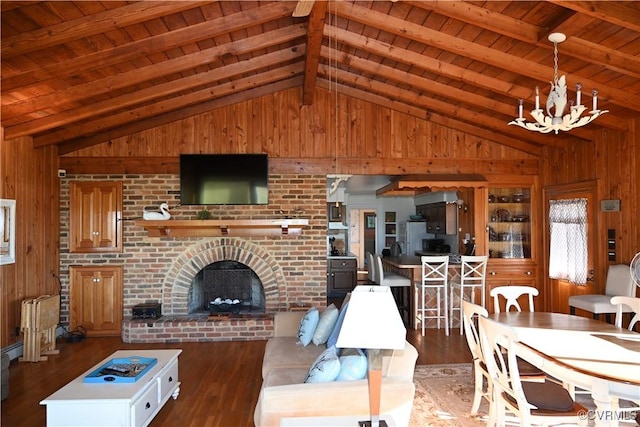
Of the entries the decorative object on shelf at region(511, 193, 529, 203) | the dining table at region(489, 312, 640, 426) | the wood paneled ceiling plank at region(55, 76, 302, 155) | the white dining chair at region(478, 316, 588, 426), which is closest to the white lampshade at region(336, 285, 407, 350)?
the white dining chair at region(478, 316, 588, 426)

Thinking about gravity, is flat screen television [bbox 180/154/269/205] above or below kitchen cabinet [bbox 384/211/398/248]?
above

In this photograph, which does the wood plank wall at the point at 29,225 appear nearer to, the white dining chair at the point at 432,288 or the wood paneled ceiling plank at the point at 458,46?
the wood paneled ceiling plank at the point at 458,46

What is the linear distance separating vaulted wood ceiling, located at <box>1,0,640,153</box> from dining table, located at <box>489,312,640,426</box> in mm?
2201

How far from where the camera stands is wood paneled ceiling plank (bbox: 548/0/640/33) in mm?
3068

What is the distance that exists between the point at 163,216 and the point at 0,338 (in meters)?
2.18

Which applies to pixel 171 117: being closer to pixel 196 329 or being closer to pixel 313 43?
pixel 313 43

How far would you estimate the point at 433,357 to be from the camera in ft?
16.2

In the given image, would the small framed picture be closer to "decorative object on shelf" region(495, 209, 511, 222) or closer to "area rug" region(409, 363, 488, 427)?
"area rug" region(409, 363, 488, 427)

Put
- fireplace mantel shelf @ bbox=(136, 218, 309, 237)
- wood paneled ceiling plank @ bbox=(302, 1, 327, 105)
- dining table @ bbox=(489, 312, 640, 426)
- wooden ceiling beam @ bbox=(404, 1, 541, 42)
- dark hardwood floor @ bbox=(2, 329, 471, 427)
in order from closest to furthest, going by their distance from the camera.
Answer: dining table @ bbox=(489, 312, 640, 426) → dark hardwood floor @ bbox=(2, 329, 471, 427) → wooden ceiling beam @ bbox=(404, 1, 541, 42) → wood paneled ceiling plank @ bbox=(302, 1, 327, 105) → fireplace mantel shelf @ bbox=(136, 218, 309, 237)

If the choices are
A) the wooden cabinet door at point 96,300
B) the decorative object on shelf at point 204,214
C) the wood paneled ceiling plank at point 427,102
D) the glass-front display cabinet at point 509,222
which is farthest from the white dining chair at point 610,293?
the wooden cabinet door at point 96,300

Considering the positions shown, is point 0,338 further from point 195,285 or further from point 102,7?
point 102,7

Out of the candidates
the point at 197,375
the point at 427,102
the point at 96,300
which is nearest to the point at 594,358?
the point at 197,375

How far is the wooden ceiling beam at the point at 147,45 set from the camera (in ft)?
12.5

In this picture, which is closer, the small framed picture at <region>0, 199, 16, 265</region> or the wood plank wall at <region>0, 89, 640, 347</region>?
the small framed picture at <region>0, 199, 16, 265</region>
